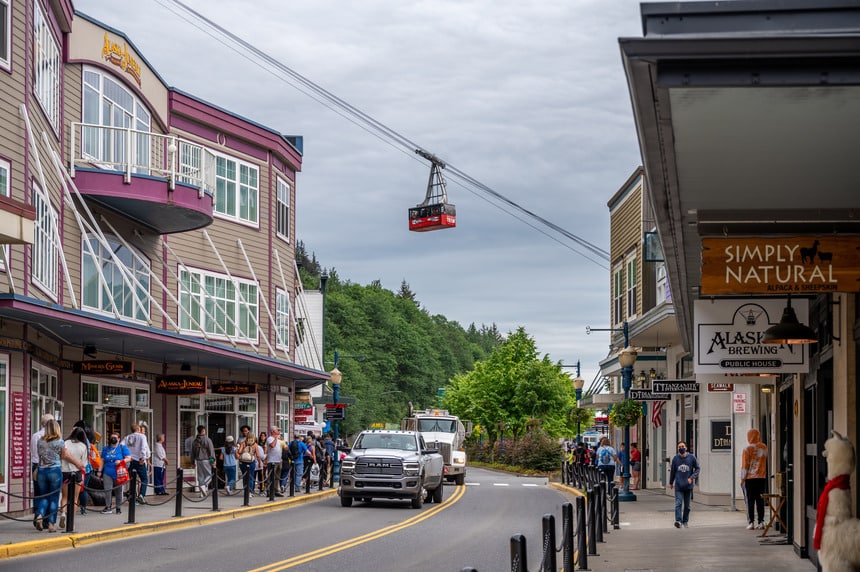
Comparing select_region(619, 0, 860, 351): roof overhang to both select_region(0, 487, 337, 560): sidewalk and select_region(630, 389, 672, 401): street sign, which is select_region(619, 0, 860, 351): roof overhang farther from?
select_region(630, 389, 672, 401): street sign

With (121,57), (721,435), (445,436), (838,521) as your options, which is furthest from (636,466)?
(838,521)

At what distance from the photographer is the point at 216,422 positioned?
3850 cm

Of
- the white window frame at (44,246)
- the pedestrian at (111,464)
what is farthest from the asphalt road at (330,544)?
the white window frame at (44,246)

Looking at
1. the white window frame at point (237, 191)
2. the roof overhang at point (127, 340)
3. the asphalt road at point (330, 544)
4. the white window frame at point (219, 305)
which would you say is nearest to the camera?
the asphalt road at point (330, 544)

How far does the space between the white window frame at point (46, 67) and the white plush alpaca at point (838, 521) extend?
19229 millimetres

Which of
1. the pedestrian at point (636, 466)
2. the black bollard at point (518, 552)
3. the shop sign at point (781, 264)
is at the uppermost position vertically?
the shop sign at point (781, 264)

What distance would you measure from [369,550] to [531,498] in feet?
60.0

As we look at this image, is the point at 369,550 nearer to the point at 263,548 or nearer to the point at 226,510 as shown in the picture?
the point at 263,548

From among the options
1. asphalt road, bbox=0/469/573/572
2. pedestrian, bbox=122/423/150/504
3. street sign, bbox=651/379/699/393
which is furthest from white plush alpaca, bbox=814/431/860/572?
pedestrian, bbox=122/423/150/504

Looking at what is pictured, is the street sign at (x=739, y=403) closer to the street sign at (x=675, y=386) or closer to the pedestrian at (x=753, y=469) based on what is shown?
the street sign at (x=675, y=386)

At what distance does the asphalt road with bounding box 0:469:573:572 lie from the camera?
54.2ft

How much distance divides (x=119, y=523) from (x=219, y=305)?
58.5ft

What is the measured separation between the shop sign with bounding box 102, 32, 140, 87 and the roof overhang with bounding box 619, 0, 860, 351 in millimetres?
23330

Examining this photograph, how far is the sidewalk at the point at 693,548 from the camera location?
16.2 m
